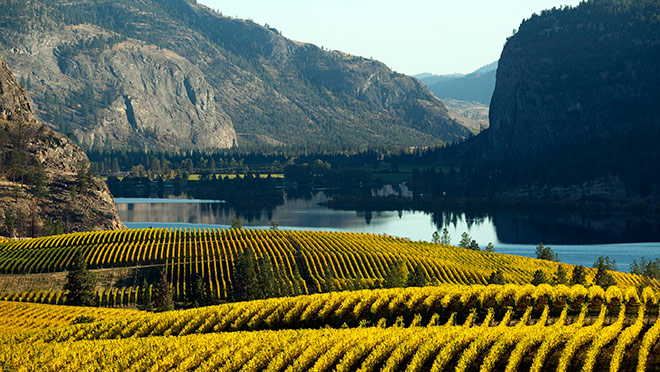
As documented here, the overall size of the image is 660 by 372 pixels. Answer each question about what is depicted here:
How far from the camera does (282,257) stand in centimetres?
14750

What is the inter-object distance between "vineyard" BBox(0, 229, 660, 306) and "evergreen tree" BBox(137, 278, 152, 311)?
141cm

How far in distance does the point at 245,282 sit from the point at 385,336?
64591mm

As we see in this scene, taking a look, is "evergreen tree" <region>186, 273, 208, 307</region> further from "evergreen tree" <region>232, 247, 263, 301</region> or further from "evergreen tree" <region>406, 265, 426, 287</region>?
"evergreen tree" <region>406, 265, 426, 287</region>

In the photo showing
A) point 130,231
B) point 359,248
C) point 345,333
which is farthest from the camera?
point 130,231

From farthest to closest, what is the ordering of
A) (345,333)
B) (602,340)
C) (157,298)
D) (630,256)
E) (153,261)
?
(630,256) < (153,261) < (157,298) < (345,333) < (602,340)

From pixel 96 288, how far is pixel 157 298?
21.1 meters

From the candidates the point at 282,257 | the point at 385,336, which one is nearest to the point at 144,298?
the point at 282,257

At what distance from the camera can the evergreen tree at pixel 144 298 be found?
115688 millimetres

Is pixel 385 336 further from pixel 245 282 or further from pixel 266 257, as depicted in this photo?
pixel 266 257

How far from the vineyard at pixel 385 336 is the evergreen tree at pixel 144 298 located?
44228 millimetres

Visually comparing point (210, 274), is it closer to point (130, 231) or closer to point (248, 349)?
point (130, 231)

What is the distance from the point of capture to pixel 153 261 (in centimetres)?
14338

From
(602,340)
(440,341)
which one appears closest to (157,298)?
(440,341)

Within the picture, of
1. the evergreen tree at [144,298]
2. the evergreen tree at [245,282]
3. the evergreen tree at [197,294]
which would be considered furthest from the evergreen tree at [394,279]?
the evergreen tree at [144,298]
